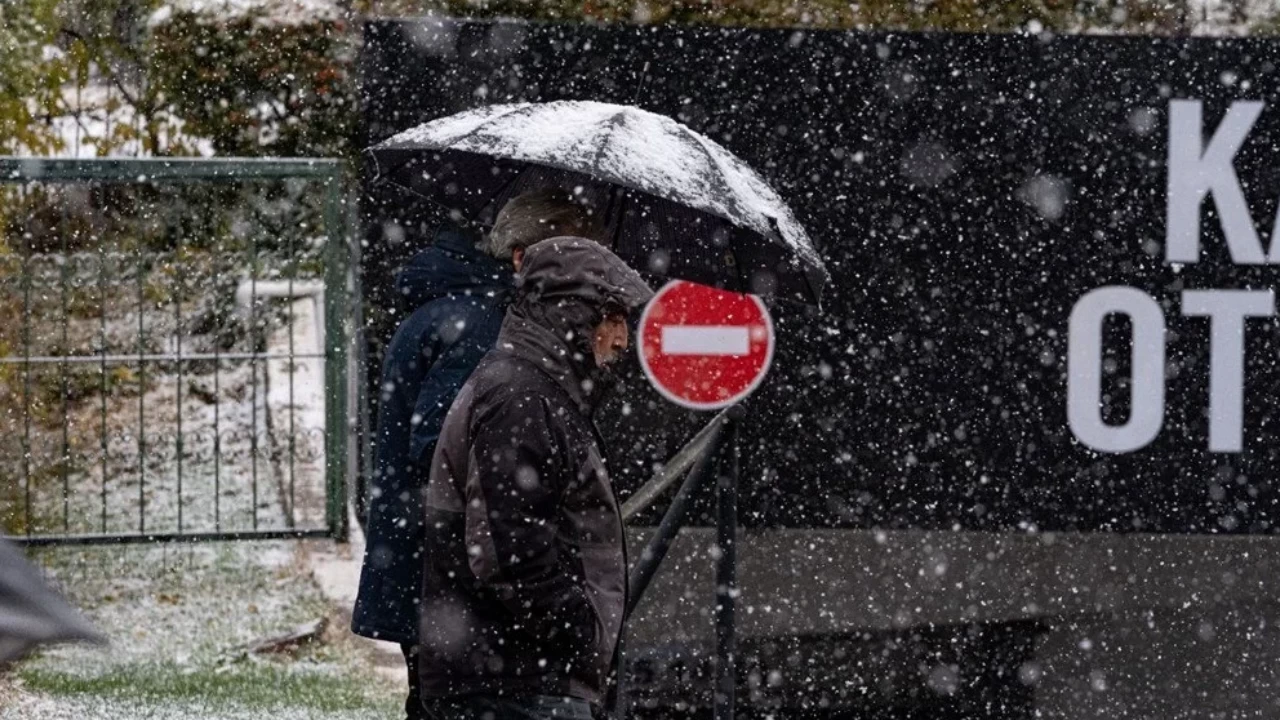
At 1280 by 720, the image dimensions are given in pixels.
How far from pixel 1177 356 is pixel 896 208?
3.48ft

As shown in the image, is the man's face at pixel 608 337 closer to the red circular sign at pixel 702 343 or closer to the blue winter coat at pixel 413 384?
the blue winter coat at pixel 413 384

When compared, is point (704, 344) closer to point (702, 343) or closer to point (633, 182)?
point (702, 343)

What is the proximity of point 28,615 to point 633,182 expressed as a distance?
7.97 ft

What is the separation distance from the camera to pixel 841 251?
6.40 meters

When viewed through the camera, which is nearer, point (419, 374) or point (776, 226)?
point (419, 374)

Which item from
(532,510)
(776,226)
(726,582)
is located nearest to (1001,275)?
(726,582)

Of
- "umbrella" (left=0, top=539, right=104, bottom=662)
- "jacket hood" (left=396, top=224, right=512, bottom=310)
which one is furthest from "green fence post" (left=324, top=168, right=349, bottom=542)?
"umbrella" (left=0, top=539, right=104, bottom=662)

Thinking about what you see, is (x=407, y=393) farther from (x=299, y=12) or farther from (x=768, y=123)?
(x=299, y=12)

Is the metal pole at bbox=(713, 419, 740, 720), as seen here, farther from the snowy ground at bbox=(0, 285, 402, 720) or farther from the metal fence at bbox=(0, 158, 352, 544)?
the metal fence at bbox=(0, 158, 352, 544)

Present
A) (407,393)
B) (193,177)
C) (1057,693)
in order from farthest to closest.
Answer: (193,177), (1057,693), (407,393)

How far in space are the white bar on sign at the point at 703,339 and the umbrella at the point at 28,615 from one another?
4.45 m

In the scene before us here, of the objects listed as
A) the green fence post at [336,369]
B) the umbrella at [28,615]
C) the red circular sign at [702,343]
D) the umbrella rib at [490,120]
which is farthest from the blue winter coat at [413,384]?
the green fence post at [336,369]

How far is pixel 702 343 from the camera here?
250 inches

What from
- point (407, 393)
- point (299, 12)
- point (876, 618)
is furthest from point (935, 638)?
point (299, 12)
